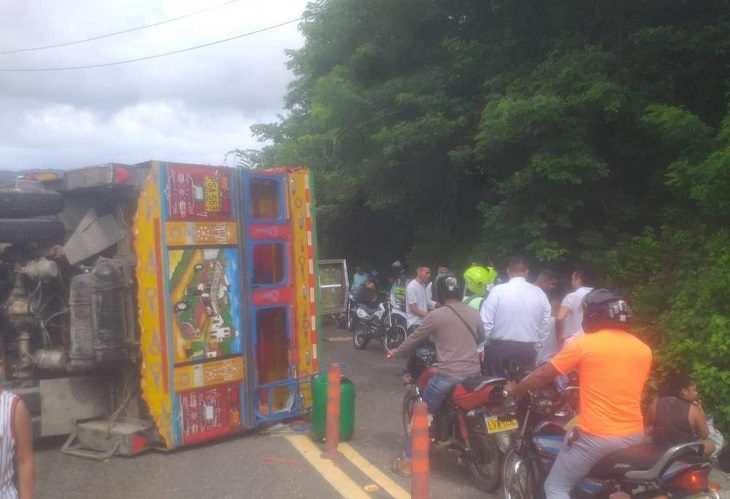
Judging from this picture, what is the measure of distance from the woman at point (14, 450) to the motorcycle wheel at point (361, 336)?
472 inches

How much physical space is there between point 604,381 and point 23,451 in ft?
9.24

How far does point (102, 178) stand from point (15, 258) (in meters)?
1.28

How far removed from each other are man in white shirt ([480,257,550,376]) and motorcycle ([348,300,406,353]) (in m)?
6.34

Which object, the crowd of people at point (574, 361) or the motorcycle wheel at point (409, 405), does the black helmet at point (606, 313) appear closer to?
the crowd of people at point (574, 361)

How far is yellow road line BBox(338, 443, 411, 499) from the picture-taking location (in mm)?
5863

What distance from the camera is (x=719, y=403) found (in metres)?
6.73

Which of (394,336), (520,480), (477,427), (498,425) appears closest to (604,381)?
(520,480)

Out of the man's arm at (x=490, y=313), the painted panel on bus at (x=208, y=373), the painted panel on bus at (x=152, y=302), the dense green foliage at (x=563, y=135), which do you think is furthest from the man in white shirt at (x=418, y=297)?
the painted panel on bus at (x=152, y=302)

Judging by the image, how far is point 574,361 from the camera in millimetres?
3926

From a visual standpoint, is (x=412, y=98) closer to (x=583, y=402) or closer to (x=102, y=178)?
(x=102, y=178)

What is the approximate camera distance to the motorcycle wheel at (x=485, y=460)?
5738mm

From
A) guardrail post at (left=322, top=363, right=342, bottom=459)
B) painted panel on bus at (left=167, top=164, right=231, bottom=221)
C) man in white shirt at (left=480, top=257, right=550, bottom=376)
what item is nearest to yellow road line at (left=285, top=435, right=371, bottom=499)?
guardrail post at (left=322, top=363, right=342, bottom=459)

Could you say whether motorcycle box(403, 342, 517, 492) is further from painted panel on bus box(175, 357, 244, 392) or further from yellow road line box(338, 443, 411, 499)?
painted panel on bus box(175, 357, 244, 392)

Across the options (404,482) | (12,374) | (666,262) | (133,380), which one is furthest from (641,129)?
(12,374)
